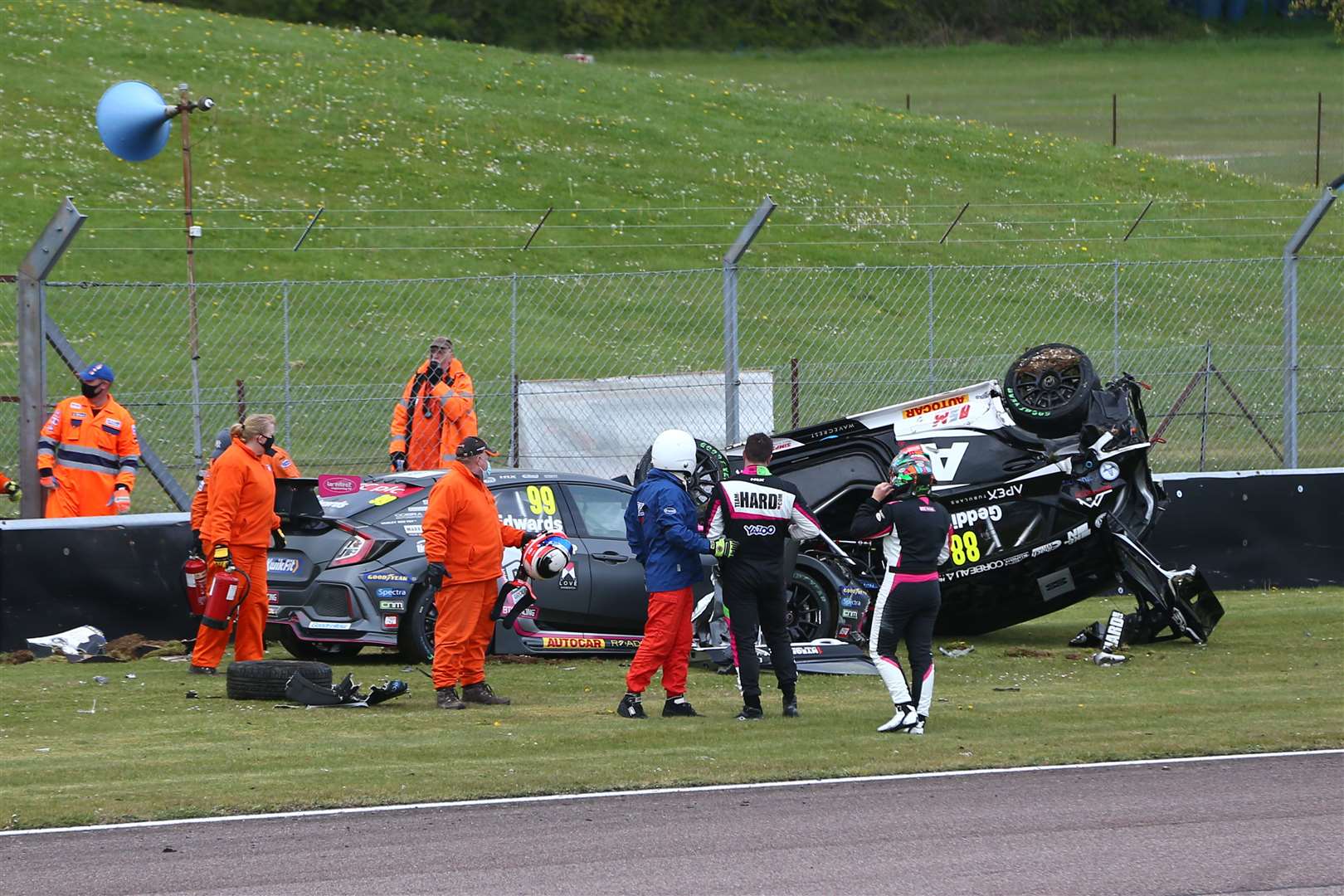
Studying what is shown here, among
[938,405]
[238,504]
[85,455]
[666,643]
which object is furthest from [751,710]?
[85,455]

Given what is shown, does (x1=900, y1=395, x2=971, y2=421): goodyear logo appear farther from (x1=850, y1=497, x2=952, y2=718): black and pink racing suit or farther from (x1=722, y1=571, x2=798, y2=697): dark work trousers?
(x1=722, y1=571, x2=798, y2=697): dark work trousers

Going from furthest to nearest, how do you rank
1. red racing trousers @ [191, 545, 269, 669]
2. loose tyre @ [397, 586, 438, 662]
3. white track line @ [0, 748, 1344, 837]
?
loose tyre @ [397, 586, 438, 662] < red racing trousers @ [191, 545, 269, 669] < white track line @ [0, 748, 1344, 837]

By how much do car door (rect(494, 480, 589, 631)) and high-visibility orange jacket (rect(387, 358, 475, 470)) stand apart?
2.11 m

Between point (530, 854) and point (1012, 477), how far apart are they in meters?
6.44

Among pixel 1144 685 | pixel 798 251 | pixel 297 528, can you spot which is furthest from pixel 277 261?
pixel 1144 685

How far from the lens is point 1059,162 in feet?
142

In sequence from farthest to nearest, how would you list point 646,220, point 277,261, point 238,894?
point 646,220 → point 277,261 → point 238,894

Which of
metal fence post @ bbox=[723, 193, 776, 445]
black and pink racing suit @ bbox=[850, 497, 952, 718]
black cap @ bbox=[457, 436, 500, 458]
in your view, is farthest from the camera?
metal fence post @ bbox=[723, 193, 776, 445]

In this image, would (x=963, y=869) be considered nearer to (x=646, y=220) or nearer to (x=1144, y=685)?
(x=1144, y=685)

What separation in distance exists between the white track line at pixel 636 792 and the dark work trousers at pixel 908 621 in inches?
47.5

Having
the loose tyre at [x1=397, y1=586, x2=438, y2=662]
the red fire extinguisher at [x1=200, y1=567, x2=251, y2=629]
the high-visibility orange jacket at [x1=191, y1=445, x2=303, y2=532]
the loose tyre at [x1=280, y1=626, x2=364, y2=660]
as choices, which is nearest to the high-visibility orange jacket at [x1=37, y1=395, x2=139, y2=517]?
the high-visibility orange jacket at [x1=191, y1=445, x2=303, y2=532]

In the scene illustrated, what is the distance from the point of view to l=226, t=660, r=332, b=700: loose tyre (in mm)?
10727

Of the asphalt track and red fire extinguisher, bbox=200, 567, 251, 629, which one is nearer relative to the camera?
the asphalt track

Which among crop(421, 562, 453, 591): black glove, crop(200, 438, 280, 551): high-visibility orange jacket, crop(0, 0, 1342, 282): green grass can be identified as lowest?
crop(421, 562, 453, 591): black glove
